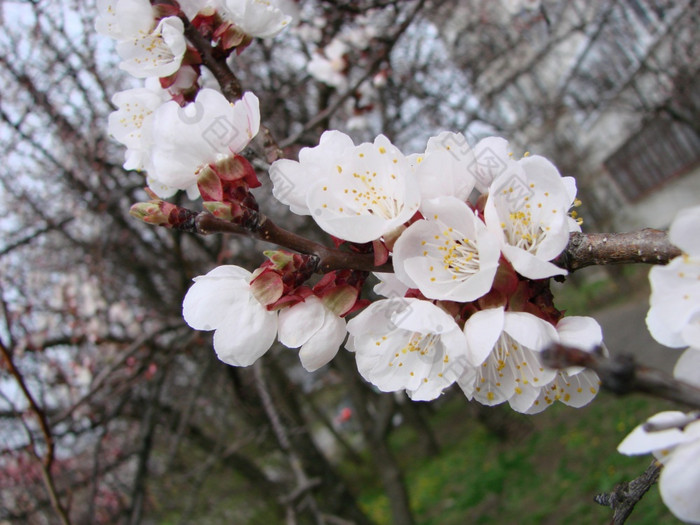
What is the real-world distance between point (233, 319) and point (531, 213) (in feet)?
1.74

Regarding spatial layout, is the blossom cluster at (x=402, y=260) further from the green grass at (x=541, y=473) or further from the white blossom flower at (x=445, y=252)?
the green grass at (x=541, y=473)

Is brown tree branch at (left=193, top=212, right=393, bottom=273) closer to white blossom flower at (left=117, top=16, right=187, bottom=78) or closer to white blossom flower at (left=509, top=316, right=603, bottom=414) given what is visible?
white blossom flower at (left=509, top=316, right=603, bottom=414)

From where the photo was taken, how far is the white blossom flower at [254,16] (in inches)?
51.6

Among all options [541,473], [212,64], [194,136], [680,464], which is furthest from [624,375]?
[541,473]

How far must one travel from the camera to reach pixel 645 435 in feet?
2.15

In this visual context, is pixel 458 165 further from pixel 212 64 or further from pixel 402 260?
pixel 212 64

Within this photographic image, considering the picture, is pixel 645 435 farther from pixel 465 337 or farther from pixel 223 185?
pixel 223 185

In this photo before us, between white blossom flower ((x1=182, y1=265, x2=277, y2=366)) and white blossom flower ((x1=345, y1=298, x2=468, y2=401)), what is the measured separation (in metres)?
0.15

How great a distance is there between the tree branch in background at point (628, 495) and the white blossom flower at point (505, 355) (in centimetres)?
18

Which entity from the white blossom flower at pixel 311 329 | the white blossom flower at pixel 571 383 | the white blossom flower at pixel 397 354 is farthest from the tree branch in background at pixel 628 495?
the white blossom flower at pixel 311 329

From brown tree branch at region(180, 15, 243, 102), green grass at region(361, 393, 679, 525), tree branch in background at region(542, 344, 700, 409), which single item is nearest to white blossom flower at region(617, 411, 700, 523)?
tree branch in background at region(542, 344, 700, 409)

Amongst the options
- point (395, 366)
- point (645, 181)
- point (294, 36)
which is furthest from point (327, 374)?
point (645, 181)

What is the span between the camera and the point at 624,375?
512 mm

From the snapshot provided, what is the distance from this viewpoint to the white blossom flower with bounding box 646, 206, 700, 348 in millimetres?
686
